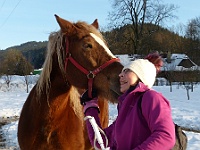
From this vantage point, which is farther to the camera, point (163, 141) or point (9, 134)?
point (9, 134)

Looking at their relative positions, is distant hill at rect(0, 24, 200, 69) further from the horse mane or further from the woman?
the woman

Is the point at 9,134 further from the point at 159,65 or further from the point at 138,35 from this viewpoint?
the point at 138,35

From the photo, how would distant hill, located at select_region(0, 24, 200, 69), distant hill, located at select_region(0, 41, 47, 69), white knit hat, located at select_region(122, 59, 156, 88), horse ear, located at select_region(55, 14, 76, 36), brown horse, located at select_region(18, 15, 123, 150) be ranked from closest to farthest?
white knit hat, located at select_region(122, 59, 156, 88), brown horse, located at select_region(18, 15, 123, 150), horse ear, located at select_region(55, 14, 76, 36), distant hill, located at select_region(0, 41, 47, 69), distant hill, located at select_region(0, 24, 200, 69)

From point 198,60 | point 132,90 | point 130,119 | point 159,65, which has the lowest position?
point 198,60

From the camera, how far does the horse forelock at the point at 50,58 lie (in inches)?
105

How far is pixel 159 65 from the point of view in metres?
1.78

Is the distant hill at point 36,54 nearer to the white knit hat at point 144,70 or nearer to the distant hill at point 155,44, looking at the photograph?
the distant hill at point 155,44

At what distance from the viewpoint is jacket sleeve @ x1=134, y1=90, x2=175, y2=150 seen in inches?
53.6

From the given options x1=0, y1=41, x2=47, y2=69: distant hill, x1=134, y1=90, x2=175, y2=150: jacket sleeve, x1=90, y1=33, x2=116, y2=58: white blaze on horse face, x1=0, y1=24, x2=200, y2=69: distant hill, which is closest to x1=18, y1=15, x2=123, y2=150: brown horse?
x1=90, y1=33, x2=116, y2=58: white blaze on horse face

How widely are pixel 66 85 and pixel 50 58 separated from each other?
299mm

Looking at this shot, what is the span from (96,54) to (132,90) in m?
0.89

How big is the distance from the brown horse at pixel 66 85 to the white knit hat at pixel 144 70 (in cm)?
65

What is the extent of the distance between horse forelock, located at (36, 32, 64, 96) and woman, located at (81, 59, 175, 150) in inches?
44.0

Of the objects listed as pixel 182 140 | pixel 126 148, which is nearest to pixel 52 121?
pixel 126 148
